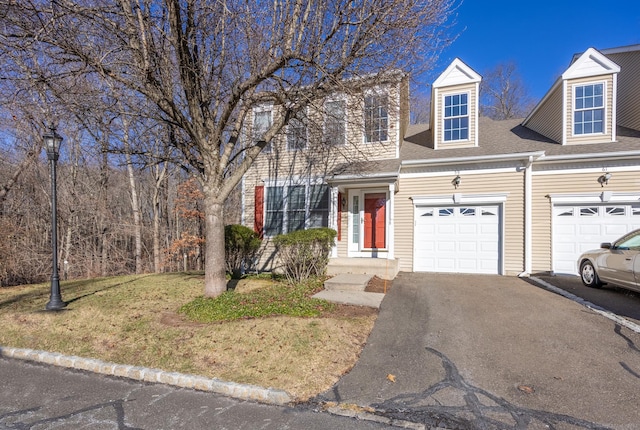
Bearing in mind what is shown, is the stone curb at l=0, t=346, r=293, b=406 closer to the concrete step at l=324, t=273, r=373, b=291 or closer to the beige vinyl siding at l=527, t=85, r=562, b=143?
the concrete step at l=324, t=273, r=373, b=291

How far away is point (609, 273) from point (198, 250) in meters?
17.1

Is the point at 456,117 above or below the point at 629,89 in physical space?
below

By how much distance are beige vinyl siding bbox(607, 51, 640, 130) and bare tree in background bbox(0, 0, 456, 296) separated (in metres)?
9.01

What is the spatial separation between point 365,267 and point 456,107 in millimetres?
6201

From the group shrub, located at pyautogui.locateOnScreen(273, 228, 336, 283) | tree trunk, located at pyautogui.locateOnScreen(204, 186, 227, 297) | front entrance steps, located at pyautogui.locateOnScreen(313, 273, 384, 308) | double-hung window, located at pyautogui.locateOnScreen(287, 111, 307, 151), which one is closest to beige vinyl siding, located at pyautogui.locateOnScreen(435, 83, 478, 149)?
double-hung window, located at pyautogui.locateOnScreen(287, 111, 307, 151)

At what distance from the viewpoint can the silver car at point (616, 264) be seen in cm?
614

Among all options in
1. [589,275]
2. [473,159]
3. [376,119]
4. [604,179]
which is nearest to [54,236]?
[376,119]

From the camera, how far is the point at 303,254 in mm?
8734

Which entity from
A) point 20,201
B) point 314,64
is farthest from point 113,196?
point 314,64

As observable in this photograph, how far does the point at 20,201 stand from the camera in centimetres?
1442

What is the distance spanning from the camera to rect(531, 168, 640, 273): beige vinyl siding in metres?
8.98

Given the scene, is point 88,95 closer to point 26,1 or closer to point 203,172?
point 26,1

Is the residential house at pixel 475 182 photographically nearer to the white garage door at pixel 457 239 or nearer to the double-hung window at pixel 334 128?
the white garage door at pixel 457 239

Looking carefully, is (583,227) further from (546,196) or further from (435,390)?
(435,390)
